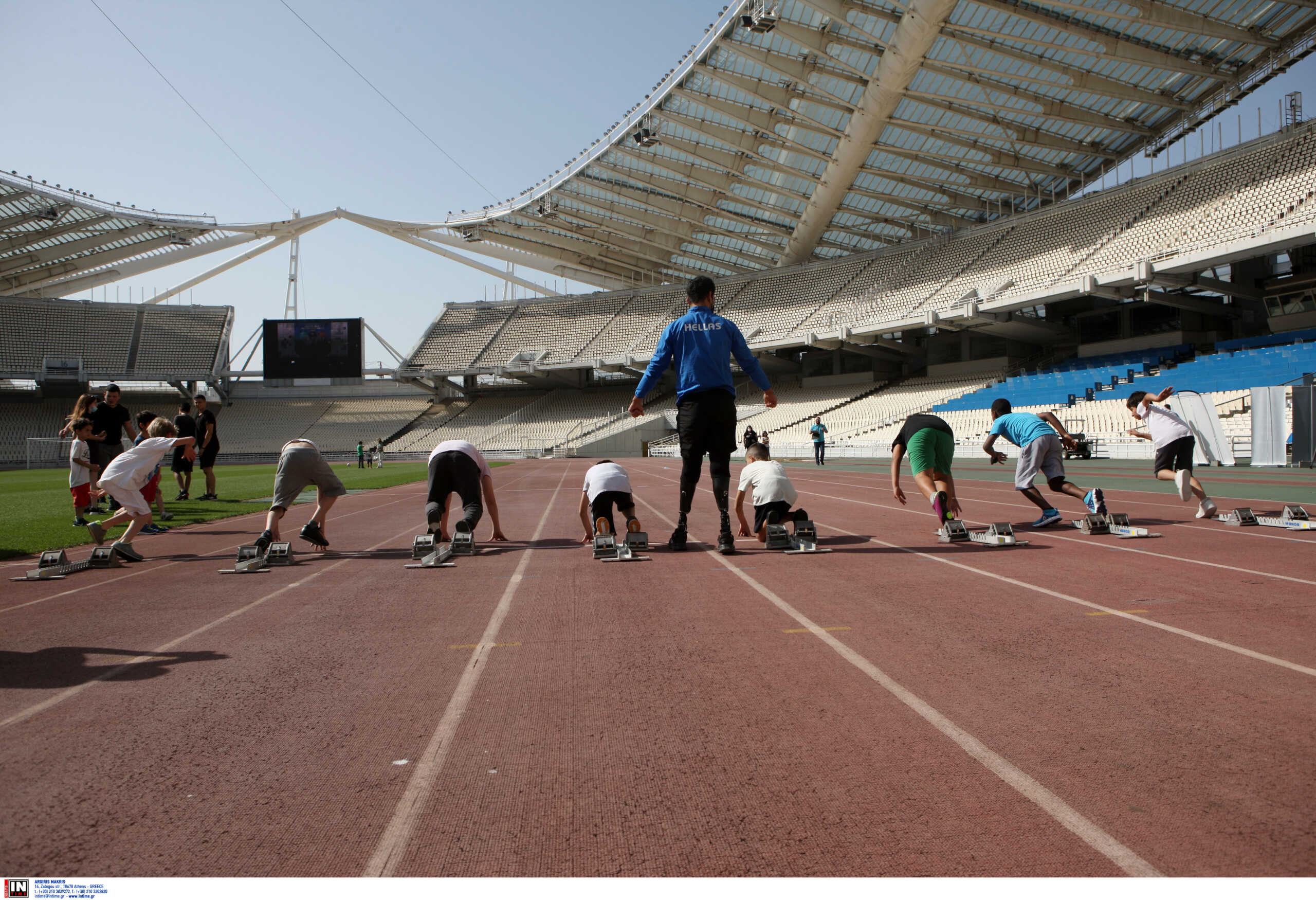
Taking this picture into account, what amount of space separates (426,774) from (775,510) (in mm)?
5144

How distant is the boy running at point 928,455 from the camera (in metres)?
7.56

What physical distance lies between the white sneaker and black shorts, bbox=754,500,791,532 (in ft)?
14.9

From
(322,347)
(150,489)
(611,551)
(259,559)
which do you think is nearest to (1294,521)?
(611,551)

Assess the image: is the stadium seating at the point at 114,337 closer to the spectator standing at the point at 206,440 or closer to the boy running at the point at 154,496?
the spectator standing at the point at 206,440

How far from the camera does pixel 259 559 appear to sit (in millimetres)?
6465

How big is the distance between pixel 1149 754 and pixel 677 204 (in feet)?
145

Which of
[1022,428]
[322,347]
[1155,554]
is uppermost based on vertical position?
[322,347]

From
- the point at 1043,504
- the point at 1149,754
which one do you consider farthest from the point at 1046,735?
the point at 1043,504

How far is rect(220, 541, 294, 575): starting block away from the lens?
21.0 ft

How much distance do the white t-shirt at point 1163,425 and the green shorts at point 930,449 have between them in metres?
2.69

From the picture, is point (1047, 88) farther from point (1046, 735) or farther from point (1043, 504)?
point (1046, 735)

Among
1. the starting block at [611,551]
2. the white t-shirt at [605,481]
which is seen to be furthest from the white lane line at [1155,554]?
the white t-shirt at [605,481]

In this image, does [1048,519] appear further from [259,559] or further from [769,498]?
[259,559]

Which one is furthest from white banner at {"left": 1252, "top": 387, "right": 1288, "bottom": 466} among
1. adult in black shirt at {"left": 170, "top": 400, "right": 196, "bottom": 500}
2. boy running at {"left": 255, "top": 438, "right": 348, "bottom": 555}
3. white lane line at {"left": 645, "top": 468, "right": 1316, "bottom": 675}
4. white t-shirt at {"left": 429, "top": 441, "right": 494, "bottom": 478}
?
adult in black shirt at {"left": 170, "top": 400, "right": 196, "bottom": 500}
